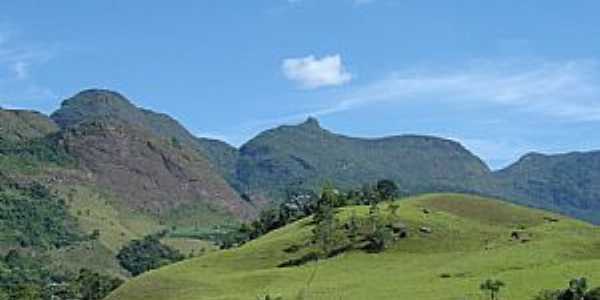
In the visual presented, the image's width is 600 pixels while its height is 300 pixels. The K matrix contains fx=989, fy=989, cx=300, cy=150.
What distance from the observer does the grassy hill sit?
120562 millimetres

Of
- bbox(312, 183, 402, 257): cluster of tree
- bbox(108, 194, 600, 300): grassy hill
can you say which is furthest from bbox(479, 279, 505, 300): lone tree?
bbox(312, 183, 402, 257): cluster of tree

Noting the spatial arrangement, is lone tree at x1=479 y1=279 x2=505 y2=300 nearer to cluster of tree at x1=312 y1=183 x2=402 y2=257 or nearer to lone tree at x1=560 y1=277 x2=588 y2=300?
lone tree at x1=560 y1=277 x2=588 y2=300

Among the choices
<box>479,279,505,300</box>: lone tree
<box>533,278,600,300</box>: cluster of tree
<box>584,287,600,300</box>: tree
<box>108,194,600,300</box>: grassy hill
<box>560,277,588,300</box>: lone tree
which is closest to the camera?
<box>584,287,600,300</box>: tree

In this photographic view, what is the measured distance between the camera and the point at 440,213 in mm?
185250

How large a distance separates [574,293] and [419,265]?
41703 millimetres

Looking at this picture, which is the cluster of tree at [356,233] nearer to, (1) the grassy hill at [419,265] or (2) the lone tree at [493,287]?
(1) the grassy hill at [419,265]

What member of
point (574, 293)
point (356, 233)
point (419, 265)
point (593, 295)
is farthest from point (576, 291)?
point (356, 233)

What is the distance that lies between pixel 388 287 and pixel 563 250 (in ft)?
108

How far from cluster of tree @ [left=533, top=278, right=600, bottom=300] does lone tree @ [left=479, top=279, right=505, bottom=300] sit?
4099mm

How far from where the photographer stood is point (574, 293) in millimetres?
103938

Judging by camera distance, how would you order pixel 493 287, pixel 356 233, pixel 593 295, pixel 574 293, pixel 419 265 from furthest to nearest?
1. pixel 356 233
2. pixel 419 265
3. pixel 493 287
4. pixel 574 293
5. pixel 593 295

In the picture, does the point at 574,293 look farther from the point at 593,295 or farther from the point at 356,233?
the point at 356,233

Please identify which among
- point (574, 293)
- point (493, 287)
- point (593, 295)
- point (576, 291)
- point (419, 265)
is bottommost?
point (593, 295)

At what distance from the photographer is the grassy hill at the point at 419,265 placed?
→ 120562mm
